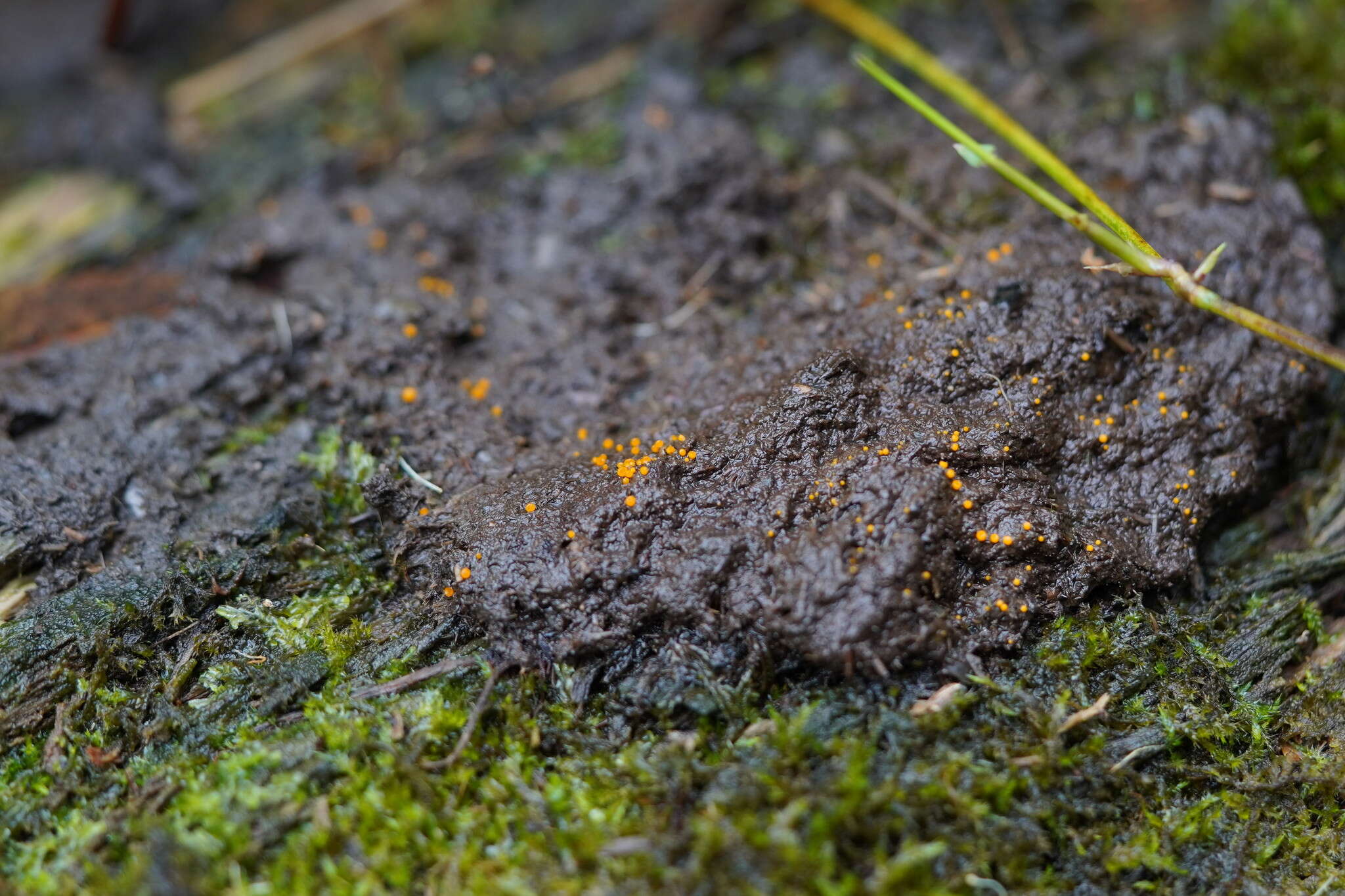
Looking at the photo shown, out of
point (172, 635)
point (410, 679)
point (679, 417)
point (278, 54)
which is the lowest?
point (410, 679)

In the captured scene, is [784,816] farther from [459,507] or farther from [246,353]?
[246,353]

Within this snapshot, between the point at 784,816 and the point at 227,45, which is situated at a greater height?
the point at 227,45

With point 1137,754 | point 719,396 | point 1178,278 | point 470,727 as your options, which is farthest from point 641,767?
point 1178,278

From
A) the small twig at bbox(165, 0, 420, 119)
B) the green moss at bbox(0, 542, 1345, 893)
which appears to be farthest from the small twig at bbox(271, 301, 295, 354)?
the small twig at bbox(165, 0, 420, 119)

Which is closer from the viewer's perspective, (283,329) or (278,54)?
(283,329)

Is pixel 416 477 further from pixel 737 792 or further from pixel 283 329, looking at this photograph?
pixel 737 792

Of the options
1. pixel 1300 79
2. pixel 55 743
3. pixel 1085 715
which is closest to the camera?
pixel 1085 715

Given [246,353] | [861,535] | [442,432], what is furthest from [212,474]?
[861,535]
